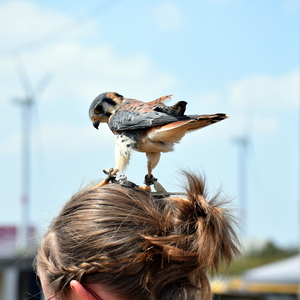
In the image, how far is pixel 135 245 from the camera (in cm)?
168

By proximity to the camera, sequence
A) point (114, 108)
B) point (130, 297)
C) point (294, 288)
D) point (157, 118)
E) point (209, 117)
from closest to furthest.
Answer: point (130, 297), point (209, 117), point (157, 118), point (114, 108), point (294, 288)

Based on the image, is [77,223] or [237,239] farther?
[237,239]

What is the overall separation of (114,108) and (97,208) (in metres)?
0.61

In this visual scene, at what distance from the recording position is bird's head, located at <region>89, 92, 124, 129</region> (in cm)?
220

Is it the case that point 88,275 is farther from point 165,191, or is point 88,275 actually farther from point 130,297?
point 165,191

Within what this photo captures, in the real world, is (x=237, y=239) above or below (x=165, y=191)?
below

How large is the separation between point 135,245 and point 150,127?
0.51 m

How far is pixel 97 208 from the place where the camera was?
68.1 inches

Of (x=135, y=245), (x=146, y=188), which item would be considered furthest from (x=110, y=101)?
(x=135, y=245)

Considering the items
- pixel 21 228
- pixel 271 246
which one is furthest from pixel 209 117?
pixel 271 246

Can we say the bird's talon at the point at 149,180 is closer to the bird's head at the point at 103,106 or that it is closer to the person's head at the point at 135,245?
the person's head at the point at 135,245

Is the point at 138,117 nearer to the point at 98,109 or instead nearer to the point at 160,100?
the point at 160,100

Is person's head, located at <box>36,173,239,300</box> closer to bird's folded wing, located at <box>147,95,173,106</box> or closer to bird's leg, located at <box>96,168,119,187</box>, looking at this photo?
bird's leg, located at <box>96,168,119,187</box>

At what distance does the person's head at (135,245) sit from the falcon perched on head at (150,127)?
19cm
